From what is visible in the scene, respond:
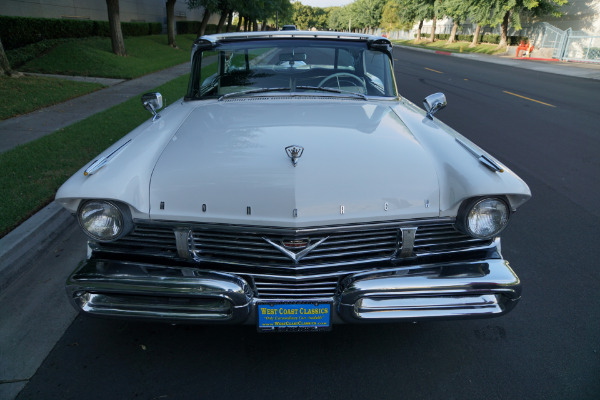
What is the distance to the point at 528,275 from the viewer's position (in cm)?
335

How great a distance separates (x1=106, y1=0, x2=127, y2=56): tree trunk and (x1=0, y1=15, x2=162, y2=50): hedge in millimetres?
2852

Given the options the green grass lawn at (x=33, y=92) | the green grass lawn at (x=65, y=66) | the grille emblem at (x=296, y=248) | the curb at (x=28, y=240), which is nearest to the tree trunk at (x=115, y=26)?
the green grass lawn at (x=65, y=66)

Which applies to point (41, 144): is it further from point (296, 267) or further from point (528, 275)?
Result: point (528, 275)

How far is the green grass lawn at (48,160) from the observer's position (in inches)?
163

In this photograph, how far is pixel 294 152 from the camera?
223 cm

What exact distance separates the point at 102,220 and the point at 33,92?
8.94 m

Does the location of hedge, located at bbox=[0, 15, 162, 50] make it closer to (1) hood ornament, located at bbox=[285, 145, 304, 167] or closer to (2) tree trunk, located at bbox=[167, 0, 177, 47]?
(2) tree trunk, located at bbox=[167, 0, 177, 47]

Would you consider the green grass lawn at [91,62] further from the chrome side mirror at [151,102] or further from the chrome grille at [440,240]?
the chrome grille at [440,240]

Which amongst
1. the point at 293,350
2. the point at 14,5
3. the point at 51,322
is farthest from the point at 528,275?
the point at 14,5

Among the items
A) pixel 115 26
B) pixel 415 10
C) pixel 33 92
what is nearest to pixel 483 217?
pixel 33 92

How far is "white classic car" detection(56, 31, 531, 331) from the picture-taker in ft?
6.84

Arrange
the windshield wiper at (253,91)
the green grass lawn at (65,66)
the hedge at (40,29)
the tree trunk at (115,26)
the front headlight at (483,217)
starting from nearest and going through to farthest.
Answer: the front headlight at (483,217)
the windshield wiper at (253,91)
the green grass lawn at (65,66)
the tree trunk at (115,26)
the hedge at (40,29)

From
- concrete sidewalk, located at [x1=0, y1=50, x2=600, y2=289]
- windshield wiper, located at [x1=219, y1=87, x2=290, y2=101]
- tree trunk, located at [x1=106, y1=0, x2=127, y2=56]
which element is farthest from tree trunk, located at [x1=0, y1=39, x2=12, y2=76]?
windshield wiper, located at [x1=219, y1=87, x2=290, y2=101]

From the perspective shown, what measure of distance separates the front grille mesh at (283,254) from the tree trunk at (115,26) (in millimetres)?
15147
